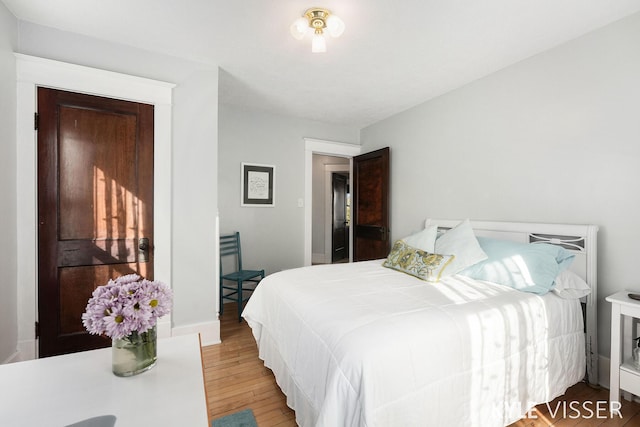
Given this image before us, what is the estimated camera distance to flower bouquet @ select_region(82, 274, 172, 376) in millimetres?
938

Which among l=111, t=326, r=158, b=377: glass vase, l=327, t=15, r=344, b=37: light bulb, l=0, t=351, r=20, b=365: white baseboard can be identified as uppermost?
l=327, t=15, r=344, b=37: light bulb

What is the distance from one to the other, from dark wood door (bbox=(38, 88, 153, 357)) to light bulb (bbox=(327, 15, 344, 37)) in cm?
167

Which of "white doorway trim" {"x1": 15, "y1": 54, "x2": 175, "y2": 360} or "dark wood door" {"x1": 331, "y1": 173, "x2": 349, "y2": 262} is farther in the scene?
"dark wood door" {"x1": 331, "y1": 173, "x2": 349, "y2": 262}

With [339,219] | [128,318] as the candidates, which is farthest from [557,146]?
[339,219]

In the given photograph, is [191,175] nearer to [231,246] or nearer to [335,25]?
[231,246]

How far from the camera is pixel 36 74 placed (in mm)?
2033

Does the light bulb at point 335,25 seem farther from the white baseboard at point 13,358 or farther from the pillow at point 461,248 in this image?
the white baseboard at point 13,358

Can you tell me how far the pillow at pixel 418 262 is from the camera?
2.12 m

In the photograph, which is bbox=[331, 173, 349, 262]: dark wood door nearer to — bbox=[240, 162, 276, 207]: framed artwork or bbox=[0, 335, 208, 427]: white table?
bbox=[240, 162, 276, 207]: framed artwork

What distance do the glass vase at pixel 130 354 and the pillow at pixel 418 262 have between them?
183 centimetres

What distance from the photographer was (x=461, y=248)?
226 cm

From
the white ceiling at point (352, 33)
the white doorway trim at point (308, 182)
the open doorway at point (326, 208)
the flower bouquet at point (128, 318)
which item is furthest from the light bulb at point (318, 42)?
the open doorway at point (326, 208)

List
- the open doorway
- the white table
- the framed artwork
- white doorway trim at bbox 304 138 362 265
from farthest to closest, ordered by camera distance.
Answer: the open doorway < white doorway trim at bbox 304 138 362 265 < the framed artwork < the white table

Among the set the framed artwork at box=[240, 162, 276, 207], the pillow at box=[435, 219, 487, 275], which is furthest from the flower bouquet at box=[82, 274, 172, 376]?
the framed artwork at box=[240, 162, 276, 207]
